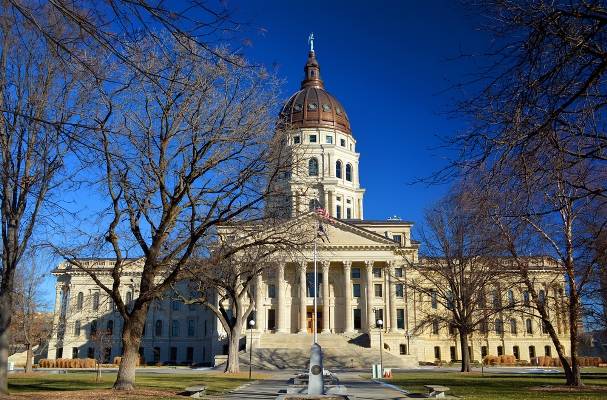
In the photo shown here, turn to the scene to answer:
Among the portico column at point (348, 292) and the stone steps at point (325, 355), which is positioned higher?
the portico column at point (348, 292)

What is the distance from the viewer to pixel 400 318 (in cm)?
7281

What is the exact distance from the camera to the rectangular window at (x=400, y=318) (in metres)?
72.3

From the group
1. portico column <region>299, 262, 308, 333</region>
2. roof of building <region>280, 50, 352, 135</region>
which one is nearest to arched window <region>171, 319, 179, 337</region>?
portico column <region>299, 262, 308, 333</region>

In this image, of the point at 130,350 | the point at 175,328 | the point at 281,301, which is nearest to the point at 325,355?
the point at 281,301

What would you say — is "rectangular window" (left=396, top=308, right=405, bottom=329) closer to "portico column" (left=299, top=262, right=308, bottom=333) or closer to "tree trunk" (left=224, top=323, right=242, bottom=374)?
"portico column" (left=299, top=262, right=308, bottom=333)

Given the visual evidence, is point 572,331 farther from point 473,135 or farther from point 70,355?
point 70,355

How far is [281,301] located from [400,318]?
1507 centimetres

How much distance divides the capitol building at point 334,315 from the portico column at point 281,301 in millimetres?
118

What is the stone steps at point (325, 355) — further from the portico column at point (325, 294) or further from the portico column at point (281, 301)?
the portico column at point (325, 294)

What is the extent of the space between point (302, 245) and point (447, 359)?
194 feet

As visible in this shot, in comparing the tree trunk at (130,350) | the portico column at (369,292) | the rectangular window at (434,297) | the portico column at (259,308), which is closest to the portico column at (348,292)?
the portico column at (369,292)

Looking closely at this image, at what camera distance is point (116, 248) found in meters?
20.0

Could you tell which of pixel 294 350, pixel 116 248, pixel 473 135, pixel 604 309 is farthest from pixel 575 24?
pixel 294 350

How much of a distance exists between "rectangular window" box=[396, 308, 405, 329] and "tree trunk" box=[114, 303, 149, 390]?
5569 centimetres
